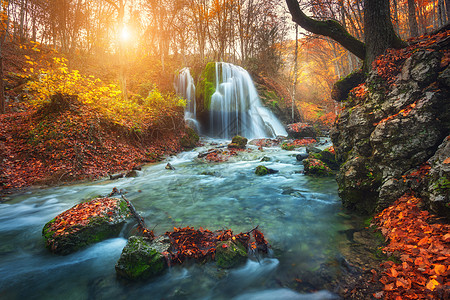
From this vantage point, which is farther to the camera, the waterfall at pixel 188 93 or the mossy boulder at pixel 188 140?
→ the waterfall at pixel 188 93

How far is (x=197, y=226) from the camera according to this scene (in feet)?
13.2

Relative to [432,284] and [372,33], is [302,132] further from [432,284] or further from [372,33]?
[432,284]

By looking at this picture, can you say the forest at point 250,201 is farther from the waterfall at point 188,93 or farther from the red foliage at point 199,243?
the waterfall at point 188,93

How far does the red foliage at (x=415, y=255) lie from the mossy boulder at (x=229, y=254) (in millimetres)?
1673

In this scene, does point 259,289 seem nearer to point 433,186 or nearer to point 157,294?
point 157,294

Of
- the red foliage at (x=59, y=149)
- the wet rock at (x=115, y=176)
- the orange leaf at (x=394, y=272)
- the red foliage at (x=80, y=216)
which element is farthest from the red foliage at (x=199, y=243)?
the red foliage at (x=59, y=149)

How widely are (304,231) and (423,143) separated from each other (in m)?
2.46

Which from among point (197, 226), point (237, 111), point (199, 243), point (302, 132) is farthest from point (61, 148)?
point (302, 132)

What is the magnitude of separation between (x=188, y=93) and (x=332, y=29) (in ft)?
49.5

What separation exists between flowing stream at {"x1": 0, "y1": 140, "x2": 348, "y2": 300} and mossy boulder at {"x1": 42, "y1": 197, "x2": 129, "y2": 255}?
5.4 inches

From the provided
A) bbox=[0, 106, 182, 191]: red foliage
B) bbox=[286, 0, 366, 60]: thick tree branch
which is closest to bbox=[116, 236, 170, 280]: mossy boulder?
bbox=[0, 106, 182, 191]: red foliage

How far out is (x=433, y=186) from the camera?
2.58 meters

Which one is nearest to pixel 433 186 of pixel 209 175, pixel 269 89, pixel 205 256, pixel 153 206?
pixel 205 256

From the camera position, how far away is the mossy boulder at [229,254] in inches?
110
